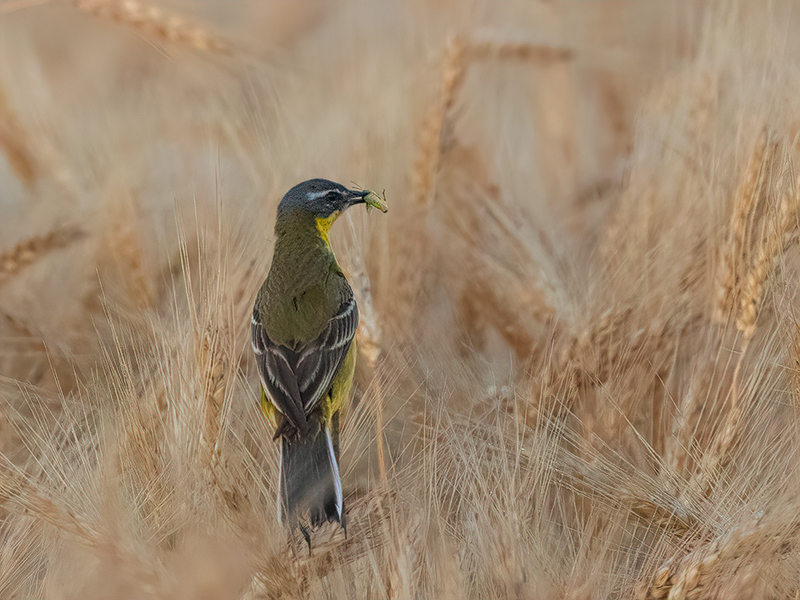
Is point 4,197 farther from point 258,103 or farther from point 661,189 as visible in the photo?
point 661,189

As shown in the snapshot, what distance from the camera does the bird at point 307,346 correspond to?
233 centimetres

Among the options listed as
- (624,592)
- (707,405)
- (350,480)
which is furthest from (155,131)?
(624,592)

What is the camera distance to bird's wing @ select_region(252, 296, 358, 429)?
244cm

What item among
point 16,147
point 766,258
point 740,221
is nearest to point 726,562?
point 766,258

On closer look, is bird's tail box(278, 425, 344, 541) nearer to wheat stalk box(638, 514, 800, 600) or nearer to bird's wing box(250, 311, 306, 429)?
bird's wing box(250, 311, 306, 429)

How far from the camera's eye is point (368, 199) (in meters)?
2.84

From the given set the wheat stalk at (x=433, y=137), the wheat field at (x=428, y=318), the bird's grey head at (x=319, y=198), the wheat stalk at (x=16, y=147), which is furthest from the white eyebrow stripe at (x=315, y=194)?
the wheat stalk at (x=16, y=147)

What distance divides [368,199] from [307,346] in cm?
53

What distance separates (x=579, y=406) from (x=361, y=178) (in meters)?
1.08

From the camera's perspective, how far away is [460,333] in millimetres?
3402

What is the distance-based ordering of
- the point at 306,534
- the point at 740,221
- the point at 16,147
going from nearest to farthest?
1. the point at 306,534
2. the point at 740,221
3. the point at 16,147

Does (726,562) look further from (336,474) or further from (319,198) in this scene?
(319,198)

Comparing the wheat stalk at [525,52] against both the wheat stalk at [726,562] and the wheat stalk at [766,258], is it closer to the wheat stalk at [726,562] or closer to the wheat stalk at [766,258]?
the wheat stalk at [766,258]

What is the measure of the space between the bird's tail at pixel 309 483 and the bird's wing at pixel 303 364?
7 cm
